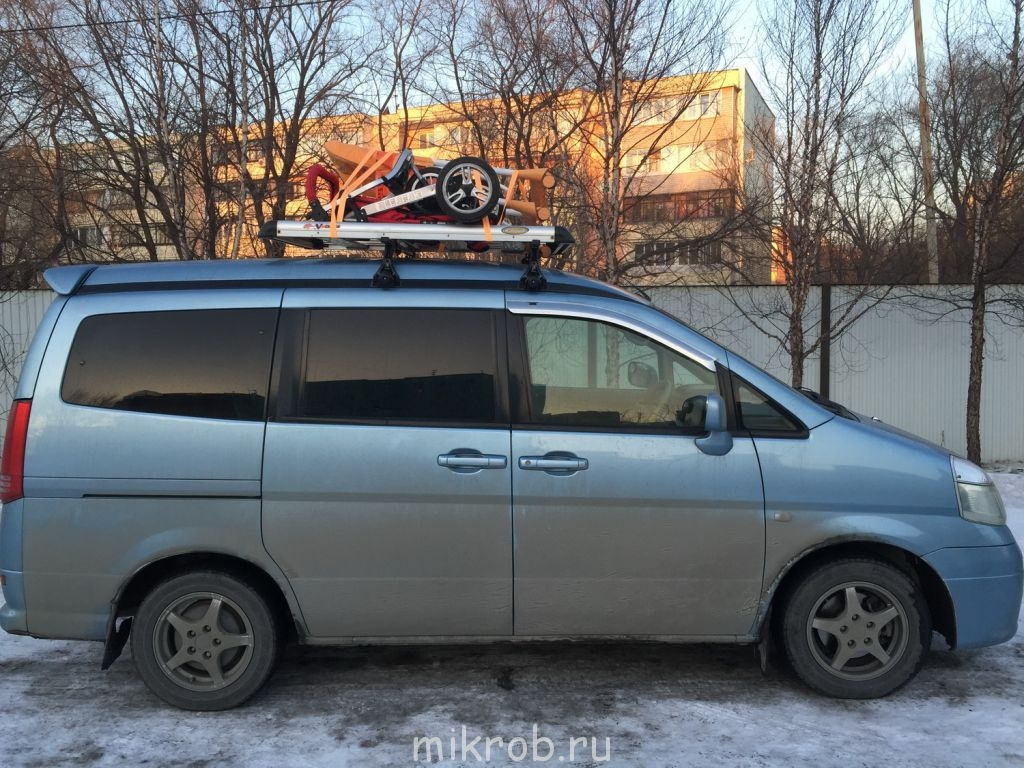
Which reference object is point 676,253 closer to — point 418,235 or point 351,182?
point 351,182

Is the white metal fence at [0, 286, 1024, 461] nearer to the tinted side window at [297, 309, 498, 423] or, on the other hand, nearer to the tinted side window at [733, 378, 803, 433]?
the tinted side window at [733, 378, 803, 433]

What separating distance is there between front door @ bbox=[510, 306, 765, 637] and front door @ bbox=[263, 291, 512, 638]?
0.46 ft

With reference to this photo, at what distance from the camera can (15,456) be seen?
354 centimetres

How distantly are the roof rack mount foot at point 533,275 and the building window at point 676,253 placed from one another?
7979 mm

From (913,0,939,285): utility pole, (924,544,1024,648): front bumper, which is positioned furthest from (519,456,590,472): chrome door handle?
(913,0,939,285): utility pole

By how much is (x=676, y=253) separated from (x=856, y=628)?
8909 mm

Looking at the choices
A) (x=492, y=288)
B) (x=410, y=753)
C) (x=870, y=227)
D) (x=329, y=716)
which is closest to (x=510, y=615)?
(x=410, y=753)

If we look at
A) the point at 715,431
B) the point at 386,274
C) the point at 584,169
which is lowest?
the point at 715,431

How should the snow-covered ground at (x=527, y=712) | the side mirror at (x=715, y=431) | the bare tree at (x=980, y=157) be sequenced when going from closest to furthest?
the snow-covered ground at (x=527, y=712)
the side mirror at (x=715, y=431)
the bare tree at (x=980, y=157)

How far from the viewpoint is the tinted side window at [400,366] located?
11.8 feet

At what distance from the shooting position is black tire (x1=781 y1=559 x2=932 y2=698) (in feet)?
11.8

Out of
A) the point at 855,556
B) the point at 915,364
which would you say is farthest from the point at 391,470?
the point at 915,364

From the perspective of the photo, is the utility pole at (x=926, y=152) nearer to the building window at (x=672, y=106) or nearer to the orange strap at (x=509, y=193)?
the building window at (x=672, y=106)

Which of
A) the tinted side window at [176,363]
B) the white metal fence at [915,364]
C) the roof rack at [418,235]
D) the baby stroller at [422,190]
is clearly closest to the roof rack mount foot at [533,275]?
the roof rack at [418,235]
